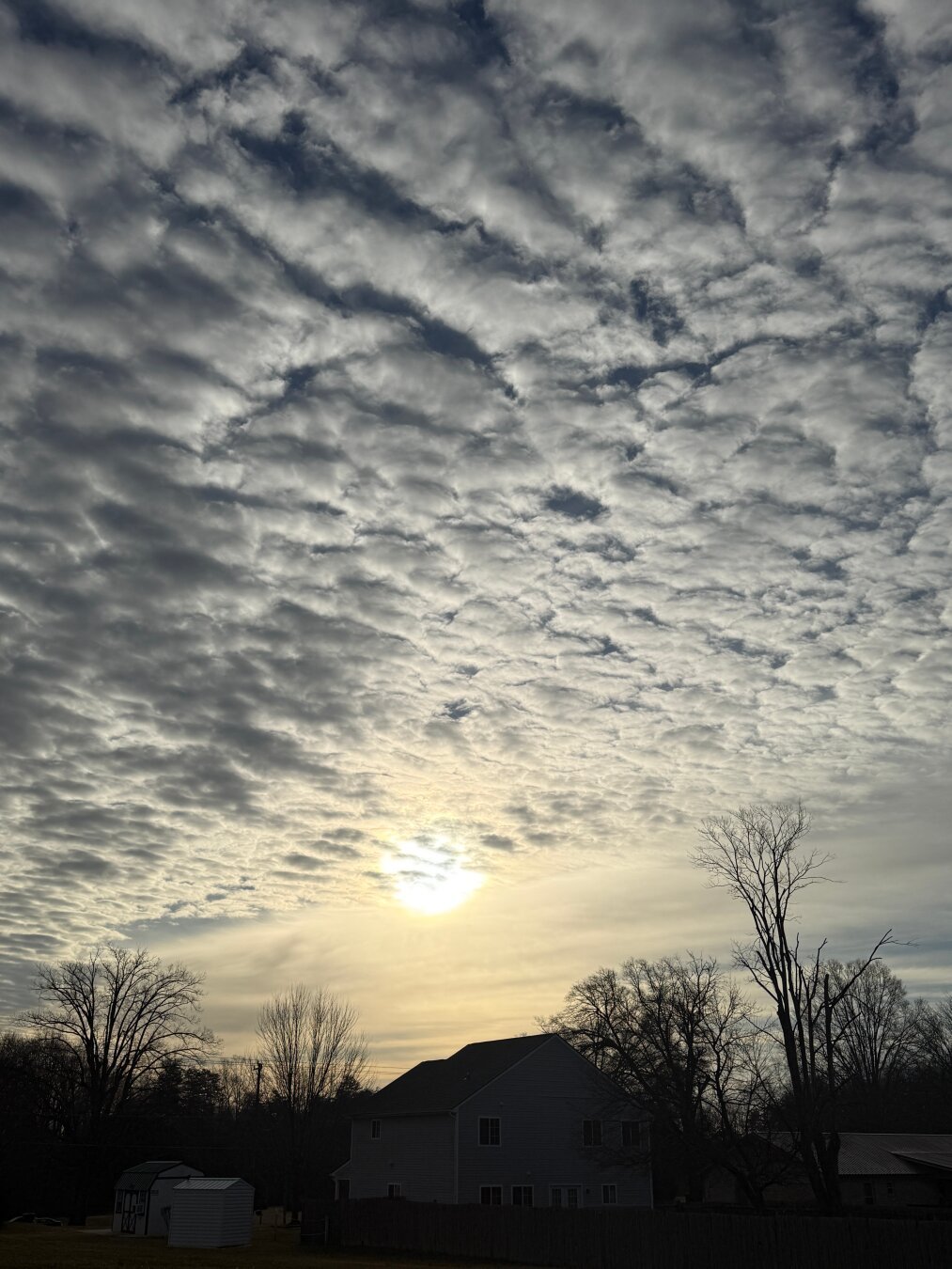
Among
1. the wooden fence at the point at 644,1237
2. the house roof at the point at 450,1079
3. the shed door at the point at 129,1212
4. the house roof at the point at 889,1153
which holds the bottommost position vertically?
the shed door at the point at 129,1212

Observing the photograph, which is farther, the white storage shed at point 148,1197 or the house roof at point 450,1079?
the white storage shed at point 148,1197

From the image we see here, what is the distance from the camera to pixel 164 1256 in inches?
1476

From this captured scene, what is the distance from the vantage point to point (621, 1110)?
4875 centimetres

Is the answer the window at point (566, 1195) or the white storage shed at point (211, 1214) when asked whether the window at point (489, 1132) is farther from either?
the white storage shed at point (211, 1214)

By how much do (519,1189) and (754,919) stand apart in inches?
690

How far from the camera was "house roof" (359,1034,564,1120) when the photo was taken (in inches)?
1897

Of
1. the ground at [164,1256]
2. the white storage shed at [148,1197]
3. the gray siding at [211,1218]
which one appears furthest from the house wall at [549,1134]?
the white storage shed at [148,1197]

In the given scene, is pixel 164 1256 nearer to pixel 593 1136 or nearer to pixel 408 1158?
pixel 408 1158

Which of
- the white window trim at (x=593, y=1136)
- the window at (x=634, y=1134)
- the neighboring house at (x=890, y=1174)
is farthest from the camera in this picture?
the neighboring house at (x=890, y=1174)

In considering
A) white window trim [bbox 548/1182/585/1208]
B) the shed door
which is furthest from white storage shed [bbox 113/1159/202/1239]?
white window trim [bbox 548/1182/585/1208]

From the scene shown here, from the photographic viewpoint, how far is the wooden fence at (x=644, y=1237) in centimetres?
2656

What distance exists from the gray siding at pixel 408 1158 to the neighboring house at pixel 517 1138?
0.14ft

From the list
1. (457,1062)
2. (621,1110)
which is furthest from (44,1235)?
(621,1110)

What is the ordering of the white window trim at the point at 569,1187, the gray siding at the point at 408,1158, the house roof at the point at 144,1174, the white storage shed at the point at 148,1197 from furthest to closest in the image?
the house roof at the point at 144,1174 → the white storage shed at the point at 148,1197 → the white window trim at the point at 569,1187 → the gray siding at the point at 408,1158
